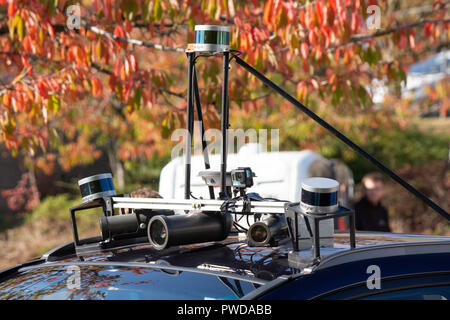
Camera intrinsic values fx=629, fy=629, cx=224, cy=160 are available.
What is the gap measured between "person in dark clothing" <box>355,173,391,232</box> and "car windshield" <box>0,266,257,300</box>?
5.13m

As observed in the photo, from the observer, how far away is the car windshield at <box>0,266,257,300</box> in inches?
82.6

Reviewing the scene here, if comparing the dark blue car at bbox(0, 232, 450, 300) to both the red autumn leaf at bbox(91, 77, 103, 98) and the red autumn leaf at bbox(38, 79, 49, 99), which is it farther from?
the red autumn leaf at bbox(91, 77, 103, 98)

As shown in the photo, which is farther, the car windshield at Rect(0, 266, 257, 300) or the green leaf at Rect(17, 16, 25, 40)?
the green leaf at Rect(17, 16, 25, 40)

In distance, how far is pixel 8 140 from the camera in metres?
Answer: 5.20

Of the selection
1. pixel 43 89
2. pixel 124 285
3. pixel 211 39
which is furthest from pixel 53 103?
pixel 124 285

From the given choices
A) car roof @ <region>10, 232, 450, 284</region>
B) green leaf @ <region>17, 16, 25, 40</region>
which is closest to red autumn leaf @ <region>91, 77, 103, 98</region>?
green leaf @ <region>17, 16, 25, 40</region>

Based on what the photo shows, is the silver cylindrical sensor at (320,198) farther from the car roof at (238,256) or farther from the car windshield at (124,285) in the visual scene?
the car windshield at (124,285)

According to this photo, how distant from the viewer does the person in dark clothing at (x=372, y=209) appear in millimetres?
7086

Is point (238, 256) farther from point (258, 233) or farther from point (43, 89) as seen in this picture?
point (43, 89)

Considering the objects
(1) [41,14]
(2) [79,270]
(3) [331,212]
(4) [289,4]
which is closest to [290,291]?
(3) [331,212]

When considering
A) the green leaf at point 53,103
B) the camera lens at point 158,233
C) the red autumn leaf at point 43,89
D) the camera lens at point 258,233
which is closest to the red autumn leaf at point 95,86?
the green leaf at point 53,103

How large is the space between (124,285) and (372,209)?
535cm
